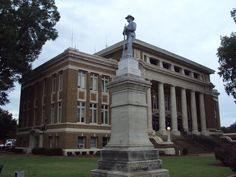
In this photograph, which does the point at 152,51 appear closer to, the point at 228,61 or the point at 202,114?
the point at 228,61

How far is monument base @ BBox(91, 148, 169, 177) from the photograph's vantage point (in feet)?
35.3

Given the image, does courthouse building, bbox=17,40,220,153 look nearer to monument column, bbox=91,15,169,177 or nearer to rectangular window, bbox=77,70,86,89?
rectangular window, bbox=77,70,86,89

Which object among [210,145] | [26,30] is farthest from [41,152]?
[210,145]

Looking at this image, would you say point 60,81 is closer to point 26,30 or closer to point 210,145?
point 26,30

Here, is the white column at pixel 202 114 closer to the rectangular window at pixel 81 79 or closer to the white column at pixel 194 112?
the white column at pixel 194 112

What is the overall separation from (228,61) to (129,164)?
36.5 metres

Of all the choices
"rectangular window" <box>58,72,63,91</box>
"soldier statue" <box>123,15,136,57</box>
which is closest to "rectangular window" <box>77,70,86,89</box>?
"rectangular window" <box>58,72,63,91</box>

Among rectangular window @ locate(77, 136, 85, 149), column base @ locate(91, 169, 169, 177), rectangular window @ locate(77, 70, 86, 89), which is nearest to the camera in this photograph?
column base @ locate(91, 169, 169, 177)

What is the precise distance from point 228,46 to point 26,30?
28.1 metres

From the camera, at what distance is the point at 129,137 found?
1139cm

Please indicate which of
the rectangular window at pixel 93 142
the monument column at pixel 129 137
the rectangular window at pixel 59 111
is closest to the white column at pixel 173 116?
the rectangular window at pixel 93 142

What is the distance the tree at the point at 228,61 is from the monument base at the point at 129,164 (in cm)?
3319

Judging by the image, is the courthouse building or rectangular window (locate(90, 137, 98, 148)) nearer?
the courthouse building

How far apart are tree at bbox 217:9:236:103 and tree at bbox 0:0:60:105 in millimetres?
24253
